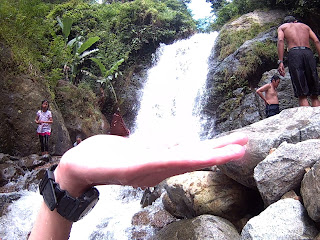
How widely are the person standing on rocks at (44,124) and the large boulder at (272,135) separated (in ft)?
18.0

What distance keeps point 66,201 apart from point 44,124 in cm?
691

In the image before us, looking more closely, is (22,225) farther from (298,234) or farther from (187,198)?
(298,234)

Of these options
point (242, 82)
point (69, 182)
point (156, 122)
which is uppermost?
point (69, 182)

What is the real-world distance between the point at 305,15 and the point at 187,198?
877cm

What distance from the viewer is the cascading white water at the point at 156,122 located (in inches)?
163

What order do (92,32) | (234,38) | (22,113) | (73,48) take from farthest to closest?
1. (92,32)
2. (73,48)
3. (234,38)
4. (22,113)

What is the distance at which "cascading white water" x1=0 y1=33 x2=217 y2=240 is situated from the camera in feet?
13.6

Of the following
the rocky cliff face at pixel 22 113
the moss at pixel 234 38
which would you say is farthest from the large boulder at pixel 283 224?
the moss at pixel 234 38

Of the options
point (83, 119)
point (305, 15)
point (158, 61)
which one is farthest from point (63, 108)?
point (305, 15)

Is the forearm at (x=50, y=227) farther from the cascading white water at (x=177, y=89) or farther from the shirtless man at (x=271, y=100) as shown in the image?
the cascading white water at (x=177, y=89)

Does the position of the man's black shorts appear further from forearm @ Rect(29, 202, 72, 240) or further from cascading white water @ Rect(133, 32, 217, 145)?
forearm @ Rect(29, 202, 72, 240)

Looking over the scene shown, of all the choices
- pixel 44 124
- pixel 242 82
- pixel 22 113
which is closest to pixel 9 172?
pixel 44 124

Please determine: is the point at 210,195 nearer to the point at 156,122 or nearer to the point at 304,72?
the point at 304,72

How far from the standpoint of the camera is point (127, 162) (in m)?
0.76
